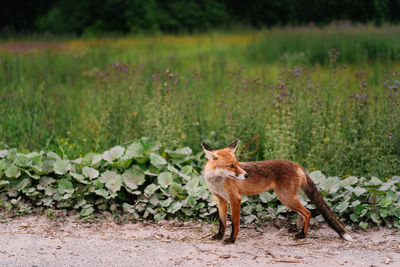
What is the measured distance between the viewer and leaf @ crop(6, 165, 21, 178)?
200 inches

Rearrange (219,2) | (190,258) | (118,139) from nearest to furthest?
(190,258)
(118,139)
(219,2)

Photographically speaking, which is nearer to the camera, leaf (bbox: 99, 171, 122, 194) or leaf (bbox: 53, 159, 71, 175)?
leaf (bbox: 99, 171, 122, 194)

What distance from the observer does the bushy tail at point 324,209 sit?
410cm

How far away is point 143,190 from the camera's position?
511cm

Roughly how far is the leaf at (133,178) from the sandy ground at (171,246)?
0.46 metres

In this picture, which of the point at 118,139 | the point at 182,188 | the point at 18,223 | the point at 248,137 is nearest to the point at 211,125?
the point at 248,137

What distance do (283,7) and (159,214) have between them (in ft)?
52.3

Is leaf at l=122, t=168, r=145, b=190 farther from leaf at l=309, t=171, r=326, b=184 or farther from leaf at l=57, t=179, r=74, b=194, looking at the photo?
leaf at l=309, t=171, r=326, b=184

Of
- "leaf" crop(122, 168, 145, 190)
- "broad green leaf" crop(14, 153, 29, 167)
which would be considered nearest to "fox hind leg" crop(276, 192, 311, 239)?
"leaf" crop(122, 168, 145, 190)

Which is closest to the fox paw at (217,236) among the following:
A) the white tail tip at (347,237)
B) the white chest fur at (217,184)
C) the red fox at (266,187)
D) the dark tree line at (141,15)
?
the red fox at (266,187)

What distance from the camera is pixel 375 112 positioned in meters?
5.70

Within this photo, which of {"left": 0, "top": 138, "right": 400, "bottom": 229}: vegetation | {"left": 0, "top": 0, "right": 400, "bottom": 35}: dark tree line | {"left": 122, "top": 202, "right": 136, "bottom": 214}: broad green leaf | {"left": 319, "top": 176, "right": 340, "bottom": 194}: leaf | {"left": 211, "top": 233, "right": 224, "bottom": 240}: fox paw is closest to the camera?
{"left": 211, "top": 233, "right": 224, "bottom": 240}: fox paw

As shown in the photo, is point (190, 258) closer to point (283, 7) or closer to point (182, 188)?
point (182, 188)

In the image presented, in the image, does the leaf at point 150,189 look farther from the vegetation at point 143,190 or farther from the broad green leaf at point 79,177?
the broad green leaf at point 79,177
